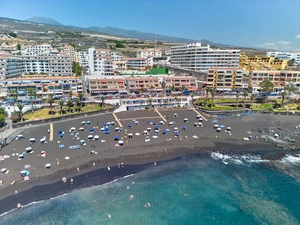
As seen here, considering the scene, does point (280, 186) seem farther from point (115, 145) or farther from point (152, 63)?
point (152, 63)

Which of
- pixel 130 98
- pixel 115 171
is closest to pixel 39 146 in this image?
pixel 115 171

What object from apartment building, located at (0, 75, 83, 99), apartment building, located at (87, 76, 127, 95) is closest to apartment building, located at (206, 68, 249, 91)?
apartment building, located at (87, 76, 127, 95)

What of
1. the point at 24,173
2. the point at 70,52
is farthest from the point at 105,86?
the point at 70,52

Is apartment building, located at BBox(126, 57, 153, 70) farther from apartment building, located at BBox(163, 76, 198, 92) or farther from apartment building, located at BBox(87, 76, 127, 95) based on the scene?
apartment building, located at BBox(87, 76, 127, 95)

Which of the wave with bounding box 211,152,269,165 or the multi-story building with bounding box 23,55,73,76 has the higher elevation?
the multi-story building with bounding box 23,55,73,76

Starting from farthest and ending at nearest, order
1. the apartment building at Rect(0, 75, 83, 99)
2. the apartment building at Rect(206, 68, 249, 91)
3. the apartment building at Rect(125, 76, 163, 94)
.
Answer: the apartment building at Rect(206, 68, 249, 91)
the apartment building at Rect(125, 76, 163, 94)
the apartment building at Rect(0, 75, 83, 99)

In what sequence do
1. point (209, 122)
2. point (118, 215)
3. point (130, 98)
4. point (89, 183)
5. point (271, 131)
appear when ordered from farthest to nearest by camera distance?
point (130, 98) < point (209, 122) < point (271, 131) < point (89, 183) < point (118, 215)

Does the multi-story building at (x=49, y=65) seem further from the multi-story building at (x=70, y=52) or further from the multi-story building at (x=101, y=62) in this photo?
the multi-story building at (x=70, y=52)
